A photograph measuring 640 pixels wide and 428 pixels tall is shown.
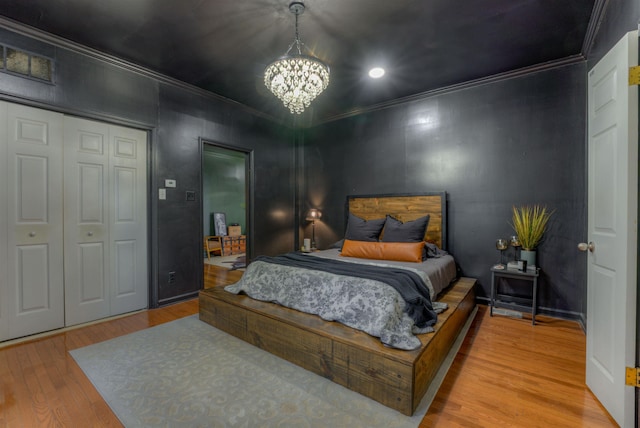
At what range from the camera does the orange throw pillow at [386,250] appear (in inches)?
122

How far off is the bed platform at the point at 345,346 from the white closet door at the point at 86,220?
1.26 m

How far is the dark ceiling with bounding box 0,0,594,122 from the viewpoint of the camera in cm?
225

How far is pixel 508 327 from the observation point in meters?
2.79

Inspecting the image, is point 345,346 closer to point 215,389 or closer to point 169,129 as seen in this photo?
point 215,389

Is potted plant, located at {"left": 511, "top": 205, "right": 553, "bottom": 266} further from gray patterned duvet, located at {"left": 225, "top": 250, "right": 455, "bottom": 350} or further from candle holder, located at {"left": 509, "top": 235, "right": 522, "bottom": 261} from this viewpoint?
gray patterned duvet, located at {"left": 225, "top": 250, "right": 455, "bottom": 350}

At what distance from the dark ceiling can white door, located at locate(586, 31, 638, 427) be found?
1061 mm

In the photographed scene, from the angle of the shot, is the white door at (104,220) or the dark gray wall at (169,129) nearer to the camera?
the dark gray wall at (169,129)

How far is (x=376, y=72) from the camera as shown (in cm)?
331

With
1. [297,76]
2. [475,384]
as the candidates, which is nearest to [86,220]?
[297,76]

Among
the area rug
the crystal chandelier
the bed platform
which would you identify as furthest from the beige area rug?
the crystal chandelier

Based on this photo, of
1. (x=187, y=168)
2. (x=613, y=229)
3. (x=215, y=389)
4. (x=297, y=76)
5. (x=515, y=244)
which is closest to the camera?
(x=613, y=229)

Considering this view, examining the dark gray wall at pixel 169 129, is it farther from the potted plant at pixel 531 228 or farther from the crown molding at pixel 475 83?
the potted plant at pixel 531 228

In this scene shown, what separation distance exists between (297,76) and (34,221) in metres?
2.71

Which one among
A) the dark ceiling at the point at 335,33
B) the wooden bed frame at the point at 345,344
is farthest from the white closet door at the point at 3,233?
the wooden bed frame at the point at 345,344
